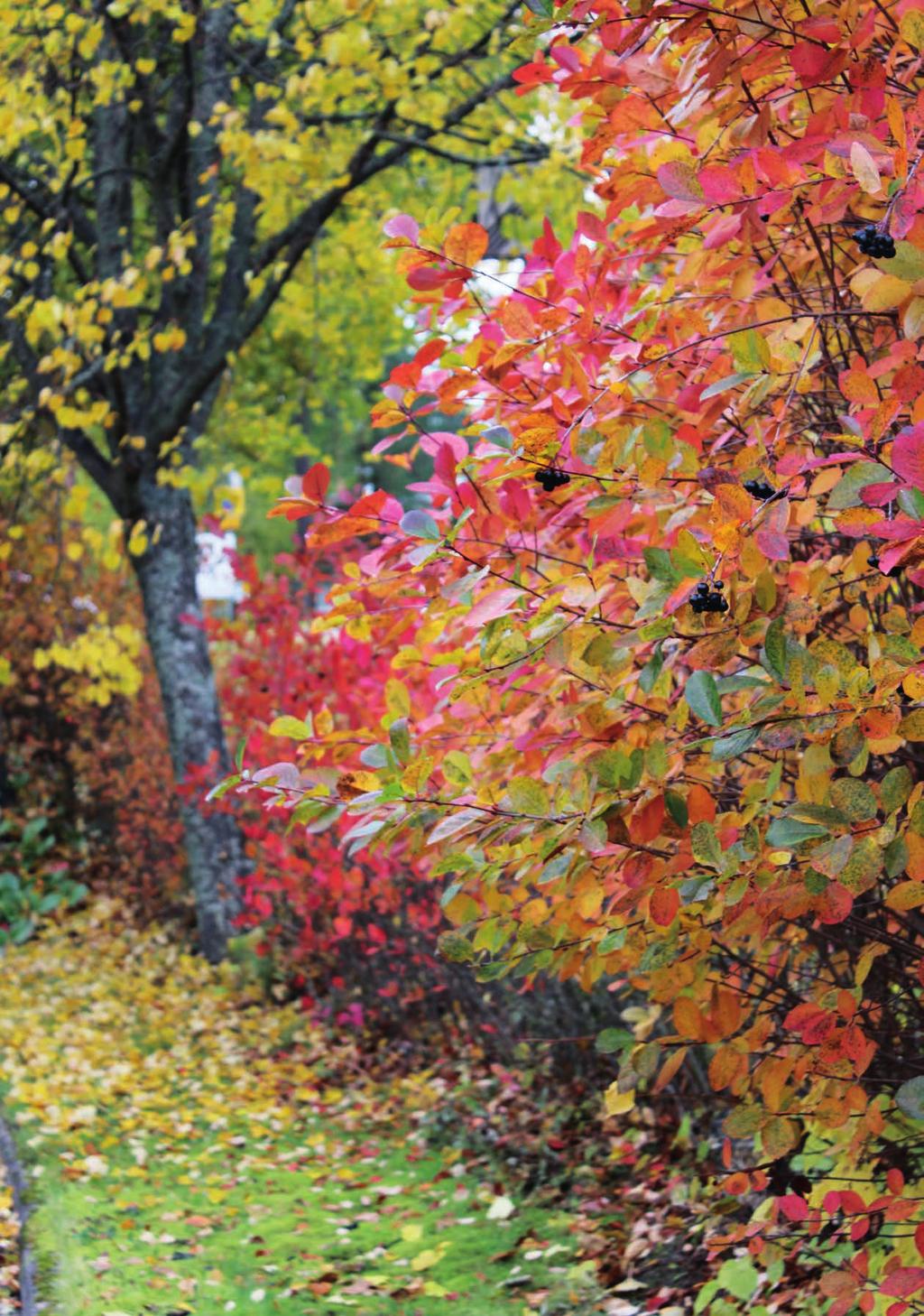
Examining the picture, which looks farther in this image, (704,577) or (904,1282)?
(904,1282)

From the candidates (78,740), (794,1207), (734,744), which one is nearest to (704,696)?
(734,744)

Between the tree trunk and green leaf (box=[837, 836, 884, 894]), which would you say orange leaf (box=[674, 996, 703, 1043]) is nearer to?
green leaf (box=[837, 836, 884, 894])


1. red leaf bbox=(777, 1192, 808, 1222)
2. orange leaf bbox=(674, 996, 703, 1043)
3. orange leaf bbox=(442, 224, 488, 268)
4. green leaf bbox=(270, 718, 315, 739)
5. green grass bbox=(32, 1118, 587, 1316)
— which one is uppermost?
orange leaf bbox=(442, 224, 488, 268)

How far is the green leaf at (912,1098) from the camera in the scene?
6.14 feet

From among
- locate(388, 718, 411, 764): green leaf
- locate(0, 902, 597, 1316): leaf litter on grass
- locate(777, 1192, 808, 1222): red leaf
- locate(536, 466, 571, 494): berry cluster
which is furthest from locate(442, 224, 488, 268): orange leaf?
locate(0, 902, 597, 1316): leaf litter on grass

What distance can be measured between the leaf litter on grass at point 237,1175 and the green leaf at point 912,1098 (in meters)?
1.98

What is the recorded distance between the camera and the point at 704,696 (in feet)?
5.08

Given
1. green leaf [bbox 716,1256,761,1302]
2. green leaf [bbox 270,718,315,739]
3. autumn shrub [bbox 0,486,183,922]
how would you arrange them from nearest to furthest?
green leaf [bbox 270,718,315,739] → green leaf [bbox 716,1256,761,1302] → autumn shrub [bbox 0,486,183,922]

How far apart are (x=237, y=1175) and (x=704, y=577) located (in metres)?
4.20

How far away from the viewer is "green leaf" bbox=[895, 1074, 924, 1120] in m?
1.87

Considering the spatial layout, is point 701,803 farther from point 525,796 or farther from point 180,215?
point 180,215

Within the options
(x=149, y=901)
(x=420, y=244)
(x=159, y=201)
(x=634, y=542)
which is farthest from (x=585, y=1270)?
(x=159, y=201)

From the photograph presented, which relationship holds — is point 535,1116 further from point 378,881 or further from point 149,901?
point 149,901

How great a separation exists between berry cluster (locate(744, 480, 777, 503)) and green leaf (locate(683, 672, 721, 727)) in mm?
332
